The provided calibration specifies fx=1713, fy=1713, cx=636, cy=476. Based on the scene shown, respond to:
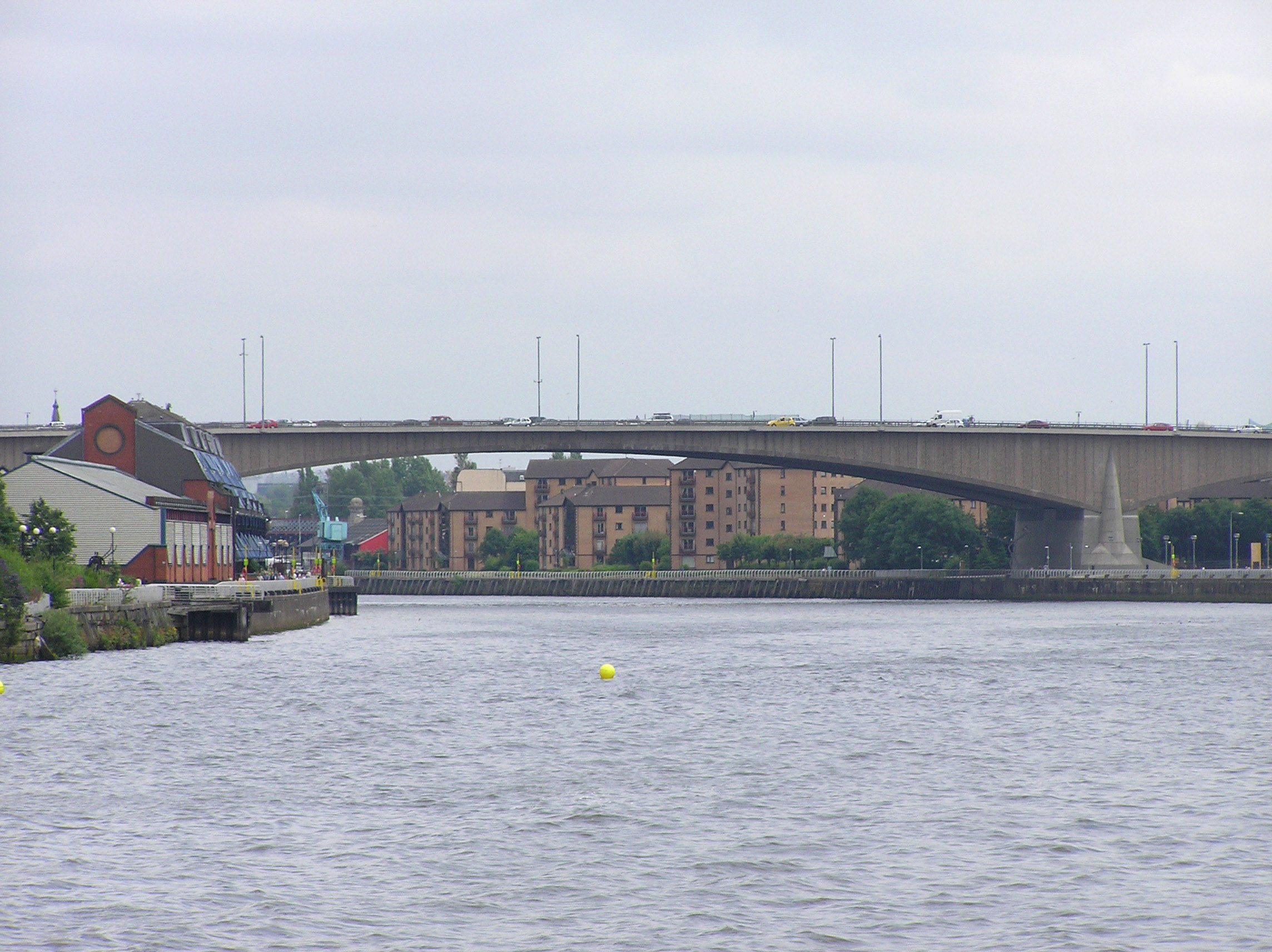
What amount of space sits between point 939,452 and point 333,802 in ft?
312

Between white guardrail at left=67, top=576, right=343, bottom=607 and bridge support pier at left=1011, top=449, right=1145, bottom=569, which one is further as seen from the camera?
bridge support pier at left=1011, top=449, right=1145, bottom=569

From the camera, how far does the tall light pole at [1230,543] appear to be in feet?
508

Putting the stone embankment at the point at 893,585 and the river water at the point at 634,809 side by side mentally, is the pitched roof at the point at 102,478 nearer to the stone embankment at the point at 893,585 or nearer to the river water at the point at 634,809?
the river water at the point at 634,809

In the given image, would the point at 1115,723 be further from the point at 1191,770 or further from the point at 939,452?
the point at 939,452

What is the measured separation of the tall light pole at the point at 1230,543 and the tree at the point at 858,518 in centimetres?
3411

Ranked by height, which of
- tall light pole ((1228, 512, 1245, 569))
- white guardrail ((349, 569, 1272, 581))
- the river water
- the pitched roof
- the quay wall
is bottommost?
the river water

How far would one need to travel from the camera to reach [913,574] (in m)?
153

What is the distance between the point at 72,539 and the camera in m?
70.5

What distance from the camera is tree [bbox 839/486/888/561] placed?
586 ft

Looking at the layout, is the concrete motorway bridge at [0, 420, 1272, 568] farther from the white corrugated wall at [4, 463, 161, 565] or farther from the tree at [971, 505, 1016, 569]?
the white corrugated wall at [4, 463, 161, 565]

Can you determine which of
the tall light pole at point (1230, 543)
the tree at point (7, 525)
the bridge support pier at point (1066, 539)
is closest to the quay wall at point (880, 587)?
the bridge support pier at point (1066, 539)

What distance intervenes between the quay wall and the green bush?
282ft

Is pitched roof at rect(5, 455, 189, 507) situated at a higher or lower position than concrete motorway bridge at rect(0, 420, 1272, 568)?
lower

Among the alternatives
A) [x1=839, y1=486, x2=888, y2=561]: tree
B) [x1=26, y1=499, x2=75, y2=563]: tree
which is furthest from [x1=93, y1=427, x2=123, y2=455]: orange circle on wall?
[x1=839, y1=486, x2=888, y2=561]: tree
